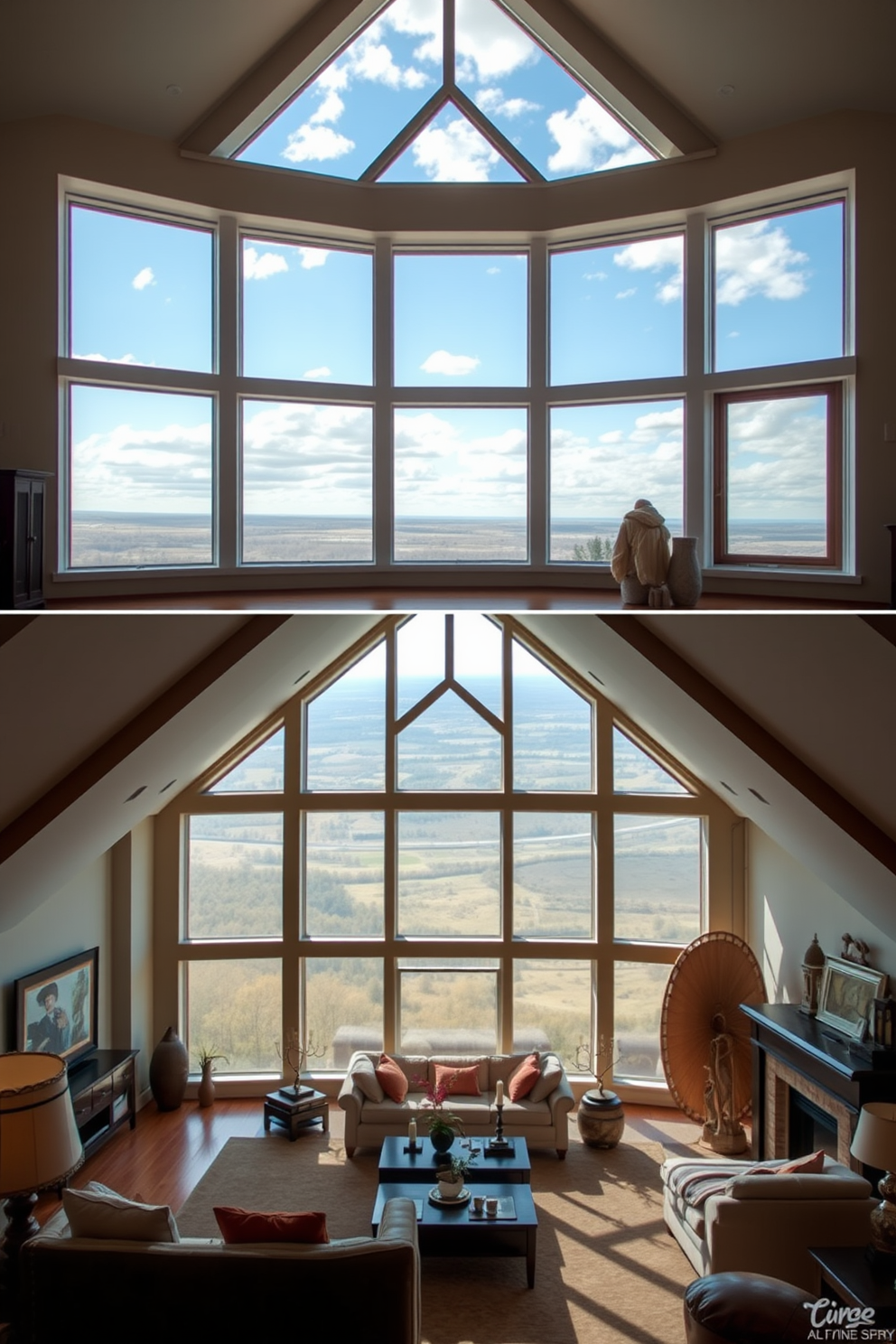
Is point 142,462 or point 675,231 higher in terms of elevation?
point 675,231

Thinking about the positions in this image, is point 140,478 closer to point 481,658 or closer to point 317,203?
point 317,203

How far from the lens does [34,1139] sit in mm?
4207

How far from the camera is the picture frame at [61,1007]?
24.8 feet

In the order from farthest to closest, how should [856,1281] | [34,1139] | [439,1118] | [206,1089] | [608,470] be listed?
[206,1089] → [608,470] → [439,1118] → [856,1281] → [34,1139]

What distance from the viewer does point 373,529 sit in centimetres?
861

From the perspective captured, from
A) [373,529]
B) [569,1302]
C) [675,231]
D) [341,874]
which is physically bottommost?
[569,1302]

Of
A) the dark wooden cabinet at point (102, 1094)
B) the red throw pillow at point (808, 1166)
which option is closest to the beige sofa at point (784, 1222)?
the red throw pillow at point (808, 1166)

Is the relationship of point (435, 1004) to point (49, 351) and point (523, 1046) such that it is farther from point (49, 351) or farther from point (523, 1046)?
point (49, 351)

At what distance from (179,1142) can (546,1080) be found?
2.96 metres

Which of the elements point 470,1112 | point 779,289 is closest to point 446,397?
point 779,289

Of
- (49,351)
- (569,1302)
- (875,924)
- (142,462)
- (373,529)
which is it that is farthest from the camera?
(373,529)

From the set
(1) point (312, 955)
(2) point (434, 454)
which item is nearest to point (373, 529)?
(2) point (434, 454)

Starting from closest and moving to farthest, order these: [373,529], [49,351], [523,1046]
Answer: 1. [49,351]
2. [373,529]
3. [523,1046]

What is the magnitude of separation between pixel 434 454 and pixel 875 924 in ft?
15.8
